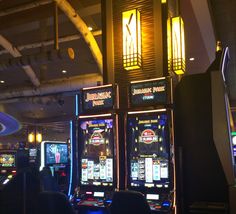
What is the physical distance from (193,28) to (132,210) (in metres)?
5.28

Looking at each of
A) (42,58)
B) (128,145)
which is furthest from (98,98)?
(42,58)

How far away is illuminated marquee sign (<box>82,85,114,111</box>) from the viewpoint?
4.42m

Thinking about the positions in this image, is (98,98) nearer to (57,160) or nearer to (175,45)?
(175,45)

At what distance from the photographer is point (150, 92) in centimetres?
416

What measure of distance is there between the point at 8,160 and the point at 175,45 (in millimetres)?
3376

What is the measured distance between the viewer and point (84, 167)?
14.6ft

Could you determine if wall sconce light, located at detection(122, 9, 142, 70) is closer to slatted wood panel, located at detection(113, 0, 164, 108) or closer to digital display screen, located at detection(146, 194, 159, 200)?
slatted wood panel, located at detection(113, 0, 164, 108)

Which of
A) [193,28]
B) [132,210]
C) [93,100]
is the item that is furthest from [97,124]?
[193,28]

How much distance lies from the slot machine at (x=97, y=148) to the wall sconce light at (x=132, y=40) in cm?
40

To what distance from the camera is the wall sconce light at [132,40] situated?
4543 mm

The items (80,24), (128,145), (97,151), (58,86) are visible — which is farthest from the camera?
(58,86)

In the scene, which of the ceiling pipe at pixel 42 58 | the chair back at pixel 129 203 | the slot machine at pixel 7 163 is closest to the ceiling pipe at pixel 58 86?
the ceiling pipe at pixel 42 58

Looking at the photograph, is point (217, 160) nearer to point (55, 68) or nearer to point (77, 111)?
point (77, 111)

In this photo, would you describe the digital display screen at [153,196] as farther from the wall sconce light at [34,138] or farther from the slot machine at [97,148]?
the wall sconce light at [34,138]
